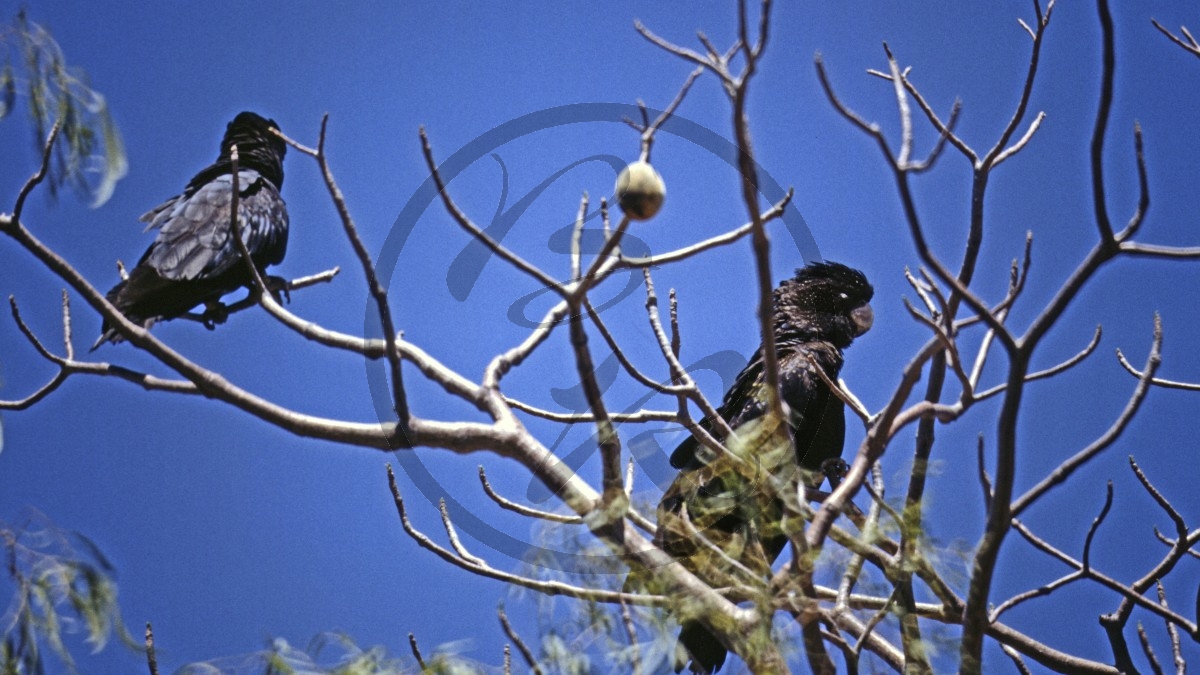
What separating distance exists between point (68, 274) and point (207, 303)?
8.58ft

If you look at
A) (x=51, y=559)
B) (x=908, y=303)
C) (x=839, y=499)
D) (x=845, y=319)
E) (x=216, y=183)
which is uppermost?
(x=216, y=183)

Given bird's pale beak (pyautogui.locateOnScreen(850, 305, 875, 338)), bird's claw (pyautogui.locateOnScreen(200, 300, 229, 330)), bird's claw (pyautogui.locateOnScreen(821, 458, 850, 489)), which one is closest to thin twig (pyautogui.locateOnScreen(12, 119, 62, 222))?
bird's claw (pyautogui.locateOnScreen(200, 300, 229, 330))

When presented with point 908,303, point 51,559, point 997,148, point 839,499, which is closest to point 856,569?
point 839,499

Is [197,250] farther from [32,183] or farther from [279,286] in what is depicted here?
[32,183]

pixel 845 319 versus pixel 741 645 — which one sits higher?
pixel 845 319

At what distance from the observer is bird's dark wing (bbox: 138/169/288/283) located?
508 centimetres

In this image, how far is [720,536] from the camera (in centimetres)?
392

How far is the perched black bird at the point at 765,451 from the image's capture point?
3295 millimetres

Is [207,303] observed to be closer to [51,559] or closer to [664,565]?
[51,559]

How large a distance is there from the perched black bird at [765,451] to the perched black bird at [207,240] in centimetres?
219

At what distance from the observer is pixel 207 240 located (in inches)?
206

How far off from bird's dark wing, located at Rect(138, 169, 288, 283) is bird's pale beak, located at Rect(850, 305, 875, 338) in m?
3.16

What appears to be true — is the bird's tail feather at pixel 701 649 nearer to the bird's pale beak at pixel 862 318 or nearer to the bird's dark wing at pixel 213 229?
the bird's pale beak at pixel 862 318

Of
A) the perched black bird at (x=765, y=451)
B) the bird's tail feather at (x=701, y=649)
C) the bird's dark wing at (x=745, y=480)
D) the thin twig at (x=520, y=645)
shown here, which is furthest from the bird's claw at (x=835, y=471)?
the thin twig at (x=520, y=645)
